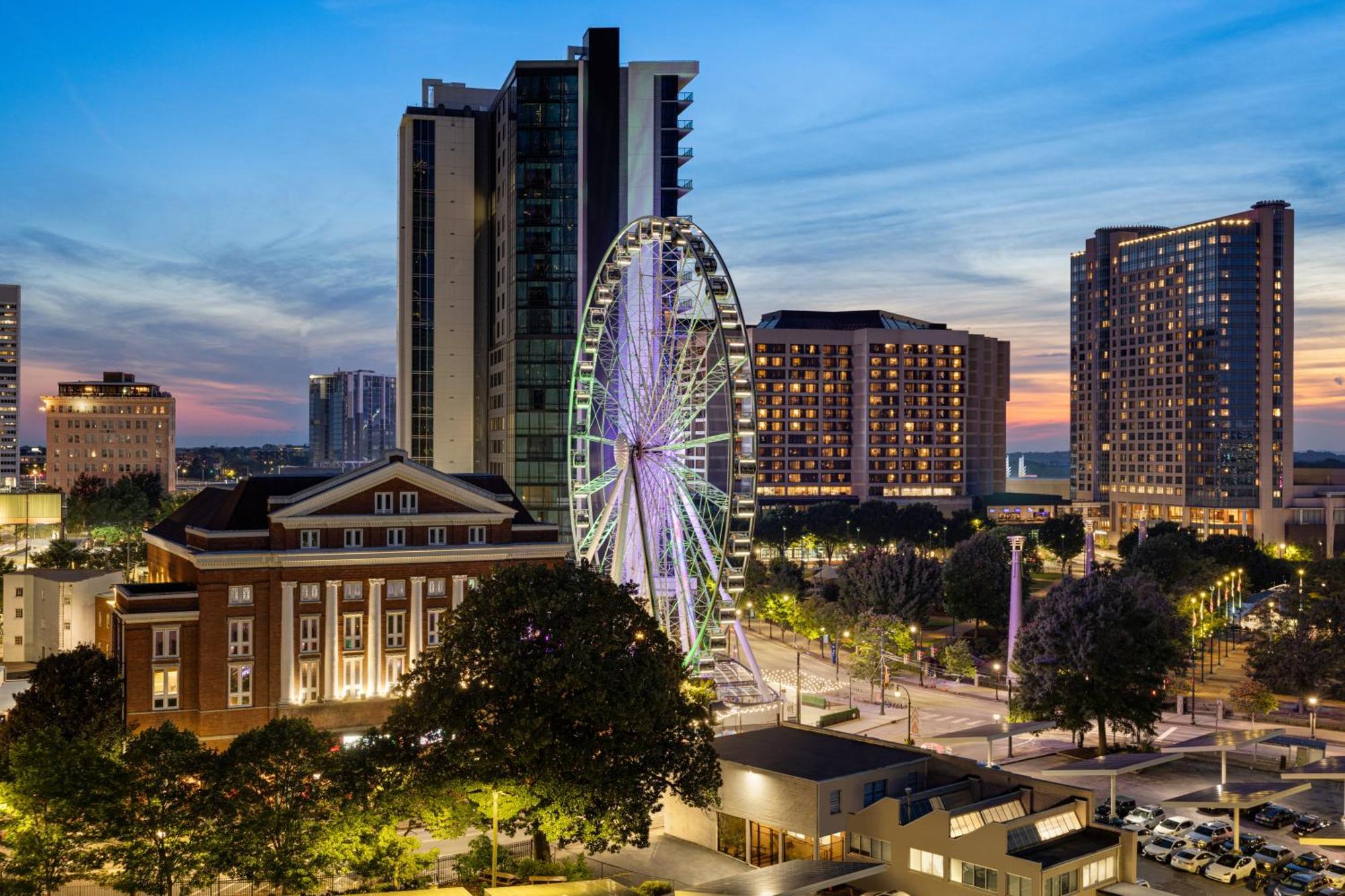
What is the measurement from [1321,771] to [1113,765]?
9429 millimetres

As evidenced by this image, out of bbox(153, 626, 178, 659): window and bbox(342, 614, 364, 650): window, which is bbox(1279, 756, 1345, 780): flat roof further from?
bbox(153, 626, 178, 659): window

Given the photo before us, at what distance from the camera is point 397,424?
143 metres

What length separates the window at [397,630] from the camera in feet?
229

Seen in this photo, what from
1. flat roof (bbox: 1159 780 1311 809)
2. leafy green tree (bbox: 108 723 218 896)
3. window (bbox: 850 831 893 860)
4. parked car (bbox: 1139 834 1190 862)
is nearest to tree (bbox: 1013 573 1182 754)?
flat roof (bbox: 1159 780 1311 809)

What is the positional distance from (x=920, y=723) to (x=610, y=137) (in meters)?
67.7

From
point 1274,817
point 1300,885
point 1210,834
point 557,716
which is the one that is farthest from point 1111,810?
point 557,716

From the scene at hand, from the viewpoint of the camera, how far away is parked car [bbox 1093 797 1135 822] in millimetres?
58375

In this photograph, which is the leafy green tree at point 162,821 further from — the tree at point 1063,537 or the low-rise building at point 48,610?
the tree at point 1063,537

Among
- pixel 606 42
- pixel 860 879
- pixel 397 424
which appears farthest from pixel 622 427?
pixel 397 424

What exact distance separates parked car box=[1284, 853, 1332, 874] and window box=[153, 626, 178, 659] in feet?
191

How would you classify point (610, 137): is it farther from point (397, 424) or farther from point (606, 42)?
point (397, 424)

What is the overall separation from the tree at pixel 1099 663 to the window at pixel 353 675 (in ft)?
137

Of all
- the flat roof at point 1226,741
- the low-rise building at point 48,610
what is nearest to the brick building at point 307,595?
the low-rise building at point 48,610

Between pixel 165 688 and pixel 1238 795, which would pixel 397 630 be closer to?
pixel 165 688
